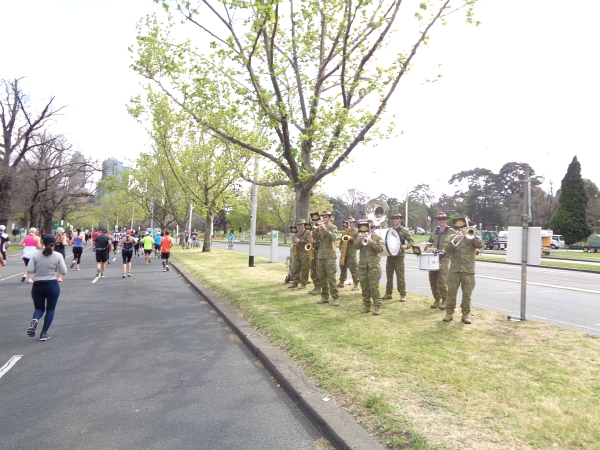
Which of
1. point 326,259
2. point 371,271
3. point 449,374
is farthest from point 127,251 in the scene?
point 449,374

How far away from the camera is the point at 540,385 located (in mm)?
4812

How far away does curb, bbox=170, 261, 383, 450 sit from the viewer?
3.80 m

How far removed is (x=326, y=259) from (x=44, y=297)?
17.6 feet

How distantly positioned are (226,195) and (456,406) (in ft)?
95.4

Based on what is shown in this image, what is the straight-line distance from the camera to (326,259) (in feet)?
33.3

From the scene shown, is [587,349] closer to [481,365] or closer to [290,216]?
[481,365]

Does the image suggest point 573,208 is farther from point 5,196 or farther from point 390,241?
point 5,196

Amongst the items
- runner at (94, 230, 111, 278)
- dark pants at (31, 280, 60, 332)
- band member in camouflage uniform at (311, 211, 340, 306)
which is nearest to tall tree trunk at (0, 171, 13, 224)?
runner at (94, 230, 111, 278)

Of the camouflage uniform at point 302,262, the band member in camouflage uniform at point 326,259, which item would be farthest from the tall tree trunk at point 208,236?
the band member in camouflage uniform at point 326,259

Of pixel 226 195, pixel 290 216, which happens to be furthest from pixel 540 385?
pixel 290 216

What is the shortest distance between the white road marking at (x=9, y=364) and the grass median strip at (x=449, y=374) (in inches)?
134

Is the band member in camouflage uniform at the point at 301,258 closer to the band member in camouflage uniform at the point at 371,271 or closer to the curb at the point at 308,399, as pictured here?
the band member in camouflage uniform at the point at 371,271

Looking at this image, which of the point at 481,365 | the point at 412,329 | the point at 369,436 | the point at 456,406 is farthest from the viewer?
the point at 412,329

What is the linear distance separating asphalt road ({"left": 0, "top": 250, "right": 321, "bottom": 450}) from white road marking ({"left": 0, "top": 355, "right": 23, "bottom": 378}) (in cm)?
3
